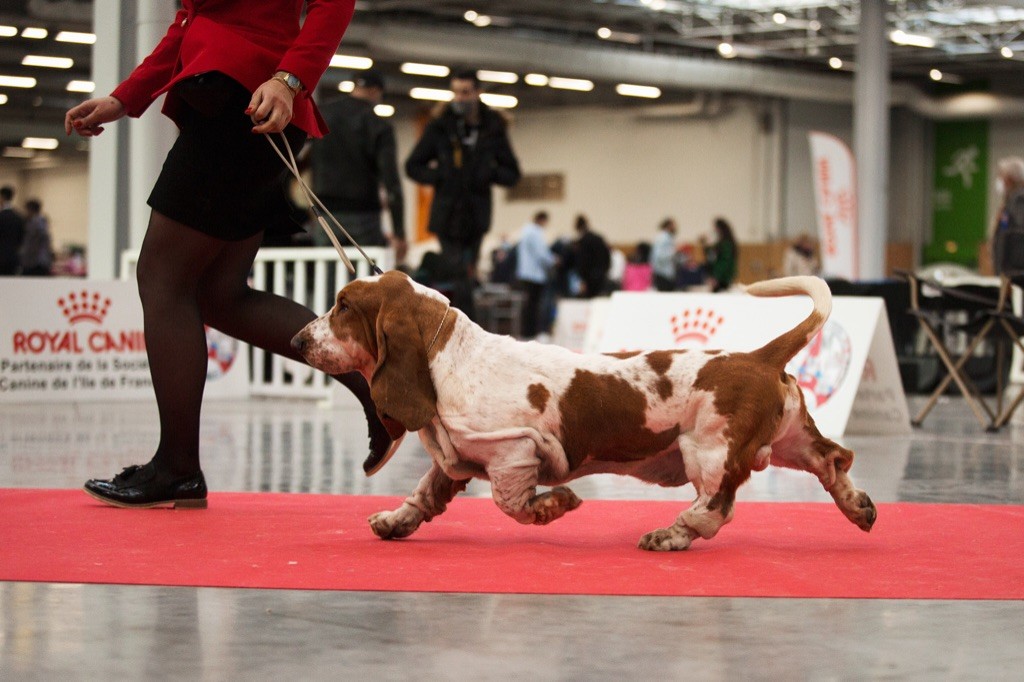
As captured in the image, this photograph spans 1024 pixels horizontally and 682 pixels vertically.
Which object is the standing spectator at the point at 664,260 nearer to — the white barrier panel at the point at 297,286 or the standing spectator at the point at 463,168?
the white barrier panel at the point at 297,286

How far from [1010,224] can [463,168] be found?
126 inches

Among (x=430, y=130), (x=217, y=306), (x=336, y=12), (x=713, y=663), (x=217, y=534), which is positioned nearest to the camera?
(x=713, y=663)

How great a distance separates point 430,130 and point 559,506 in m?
4.96

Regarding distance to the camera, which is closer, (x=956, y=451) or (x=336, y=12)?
(x=336, y=12)

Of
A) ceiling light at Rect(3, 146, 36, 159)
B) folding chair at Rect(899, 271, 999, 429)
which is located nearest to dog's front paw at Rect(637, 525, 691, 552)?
folding chair at Rect(899, 271, 999, 429)

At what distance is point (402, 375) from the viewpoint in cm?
257

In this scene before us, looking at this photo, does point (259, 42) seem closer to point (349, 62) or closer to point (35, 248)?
point (35, 248)

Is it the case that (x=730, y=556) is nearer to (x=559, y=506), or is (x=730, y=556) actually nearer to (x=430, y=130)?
(x=559, y=506)

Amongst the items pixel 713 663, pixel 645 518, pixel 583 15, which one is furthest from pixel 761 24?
pixel 713 663

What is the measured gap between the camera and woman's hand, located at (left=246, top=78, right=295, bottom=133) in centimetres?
282

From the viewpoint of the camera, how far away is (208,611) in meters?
2.06

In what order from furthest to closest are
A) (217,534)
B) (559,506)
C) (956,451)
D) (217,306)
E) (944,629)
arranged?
(956,451), (217,306), (217,534), (559,506), (944,629)

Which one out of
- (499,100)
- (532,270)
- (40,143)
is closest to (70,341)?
(532,270)

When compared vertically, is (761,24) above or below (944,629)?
above
